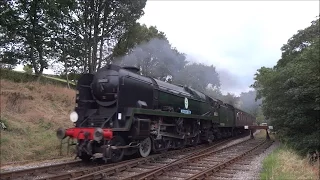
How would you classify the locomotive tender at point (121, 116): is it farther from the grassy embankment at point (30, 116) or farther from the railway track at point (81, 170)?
the grassy embankment at point (30, 116)

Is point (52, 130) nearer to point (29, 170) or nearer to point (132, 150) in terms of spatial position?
point (132, 150)

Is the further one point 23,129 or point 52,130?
point 52,130

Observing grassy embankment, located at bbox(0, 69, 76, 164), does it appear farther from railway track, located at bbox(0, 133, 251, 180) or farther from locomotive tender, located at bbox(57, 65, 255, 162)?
railway track, located at bbox(0, 133, 251, 180)

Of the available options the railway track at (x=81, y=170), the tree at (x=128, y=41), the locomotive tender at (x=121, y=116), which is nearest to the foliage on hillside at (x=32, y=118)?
the locomotive tender at (x=121, y=116)

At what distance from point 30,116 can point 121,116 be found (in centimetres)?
702

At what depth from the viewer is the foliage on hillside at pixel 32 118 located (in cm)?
1089

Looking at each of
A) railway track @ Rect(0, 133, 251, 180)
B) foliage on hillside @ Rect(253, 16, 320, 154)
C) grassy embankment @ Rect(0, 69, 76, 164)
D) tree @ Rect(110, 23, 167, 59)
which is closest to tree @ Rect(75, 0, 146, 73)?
tree @ Rect(110, 23, 167, 59)

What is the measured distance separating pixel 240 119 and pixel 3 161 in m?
22.2

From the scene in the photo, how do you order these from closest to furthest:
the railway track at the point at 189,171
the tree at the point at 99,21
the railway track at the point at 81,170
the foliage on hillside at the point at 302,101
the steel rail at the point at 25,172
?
the steel rail at the point at 25,172 → the railway track at the point at 81,170 → the railway track at the point at 189,171 → the foliage on hillside at the point at 302,101 → the tree at the point at 99,21

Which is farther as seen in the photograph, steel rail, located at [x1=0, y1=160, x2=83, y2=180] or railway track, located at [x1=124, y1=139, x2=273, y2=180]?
railway track, located at [x1=124, y1=139, x2=273, y2=180]

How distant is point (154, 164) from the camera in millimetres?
9664

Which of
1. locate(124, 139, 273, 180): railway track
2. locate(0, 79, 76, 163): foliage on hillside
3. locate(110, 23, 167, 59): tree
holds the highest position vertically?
locate(110, 23, 167, 59): tree

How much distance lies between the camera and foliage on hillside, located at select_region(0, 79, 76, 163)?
35.7 feet

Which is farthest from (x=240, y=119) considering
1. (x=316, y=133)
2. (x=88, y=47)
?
(x=88, y=47)
